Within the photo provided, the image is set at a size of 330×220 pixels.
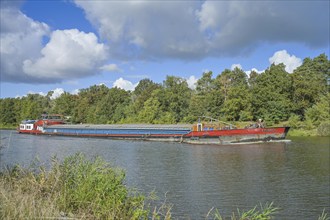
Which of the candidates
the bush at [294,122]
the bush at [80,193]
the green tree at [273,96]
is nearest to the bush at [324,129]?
→ the bush at [294,122]

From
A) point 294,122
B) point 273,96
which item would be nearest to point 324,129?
point 294,122

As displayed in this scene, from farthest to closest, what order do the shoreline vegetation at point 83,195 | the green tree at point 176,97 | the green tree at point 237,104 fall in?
the green tree at point 176,97
the green tree at point 237,104
the shoreline vegetation at point 83,195

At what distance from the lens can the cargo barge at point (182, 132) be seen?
2104 inches

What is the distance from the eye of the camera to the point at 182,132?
59.9m

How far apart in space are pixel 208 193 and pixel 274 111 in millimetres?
60399

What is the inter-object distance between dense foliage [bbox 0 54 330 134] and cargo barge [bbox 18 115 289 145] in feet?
55.9

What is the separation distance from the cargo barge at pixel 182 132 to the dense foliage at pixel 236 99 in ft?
55.9

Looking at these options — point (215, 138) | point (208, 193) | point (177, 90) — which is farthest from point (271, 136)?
point (177, 90)

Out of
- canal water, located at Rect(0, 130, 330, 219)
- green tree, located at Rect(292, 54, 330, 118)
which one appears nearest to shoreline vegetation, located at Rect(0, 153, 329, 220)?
canal water, located at Rect(0, 130, 330, 219)

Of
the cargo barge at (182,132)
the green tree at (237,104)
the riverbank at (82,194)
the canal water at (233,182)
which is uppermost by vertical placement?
the green tree at (237,104)

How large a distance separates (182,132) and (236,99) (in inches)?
842

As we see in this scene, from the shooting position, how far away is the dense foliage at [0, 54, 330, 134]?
3022 inches

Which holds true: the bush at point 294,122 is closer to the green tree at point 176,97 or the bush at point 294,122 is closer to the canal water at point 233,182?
the green tree at point 176,97

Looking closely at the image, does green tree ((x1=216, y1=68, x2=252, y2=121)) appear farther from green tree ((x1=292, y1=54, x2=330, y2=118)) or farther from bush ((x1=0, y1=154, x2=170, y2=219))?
bush ((x1=0, y1=154, x2=170, y2=219))
